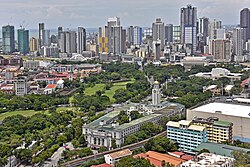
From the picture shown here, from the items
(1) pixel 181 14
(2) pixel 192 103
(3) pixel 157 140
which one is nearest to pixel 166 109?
Answer: (2) pixel 192 103

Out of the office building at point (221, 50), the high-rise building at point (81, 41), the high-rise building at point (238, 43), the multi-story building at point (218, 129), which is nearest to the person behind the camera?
the multi-story building at point (218, 129)

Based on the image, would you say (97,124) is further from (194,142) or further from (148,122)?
(194,142)

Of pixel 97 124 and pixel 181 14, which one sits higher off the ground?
pixel 181 14

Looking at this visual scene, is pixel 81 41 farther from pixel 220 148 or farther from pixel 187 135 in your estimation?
pixel 220 148

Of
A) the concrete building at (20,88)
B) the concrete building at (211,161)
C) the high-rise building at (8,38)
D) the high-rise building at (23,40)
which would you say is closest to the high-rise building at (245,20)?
the high-rise building at (23,40)

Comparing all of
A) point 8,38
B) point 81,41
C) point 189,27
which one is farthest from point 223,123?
point 8,38

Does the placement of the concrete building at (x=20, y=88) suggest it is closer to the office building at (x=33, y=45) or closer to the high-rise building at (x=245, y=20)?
the office building at (x=33, y=45)

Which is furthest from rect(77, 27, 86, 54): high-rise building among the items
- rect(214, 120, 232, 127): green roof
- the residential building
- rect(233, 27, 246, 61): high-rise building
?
the residential building
